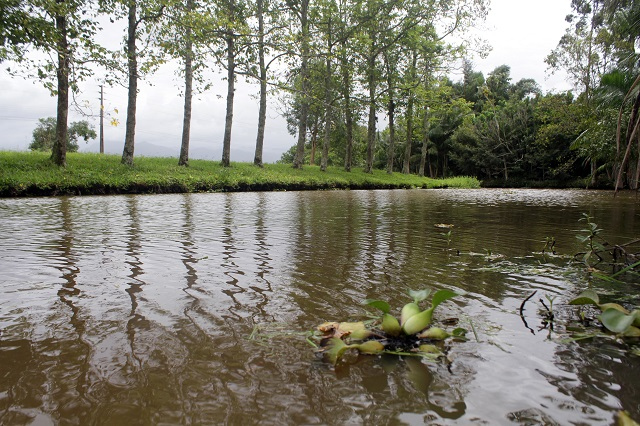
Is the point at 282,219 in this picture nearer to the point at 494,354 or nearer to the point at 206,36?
the point at 494,354

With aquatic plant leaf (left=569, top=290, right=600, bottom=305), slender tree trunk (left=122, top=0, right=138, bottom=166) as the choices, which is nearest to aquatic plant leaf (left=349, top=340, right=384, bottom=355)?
aquatic plant leaf (left=569, top=290, right=600, bottom=305)

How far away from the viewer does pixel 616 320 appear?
1406 millimetres

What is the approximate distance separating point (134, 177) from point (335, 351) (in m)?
13.7

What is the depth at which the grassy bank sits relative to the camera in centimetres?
1112

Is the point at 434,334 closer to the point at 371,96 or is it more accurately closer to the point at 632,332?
the point at 632,332

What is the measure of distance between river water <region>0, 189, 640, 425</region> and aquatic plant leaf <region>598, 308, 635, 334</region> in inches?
3.7

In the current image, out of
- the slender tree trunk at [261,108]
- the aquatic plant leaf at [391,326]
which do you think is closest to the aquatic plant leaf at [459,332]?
the aquatic plant leaf at [391,326]

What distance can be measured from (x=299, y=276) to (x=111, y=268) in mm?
1327

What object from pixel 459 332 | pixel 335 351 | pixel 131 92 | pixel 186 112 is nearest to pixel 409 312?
pixel 459 332

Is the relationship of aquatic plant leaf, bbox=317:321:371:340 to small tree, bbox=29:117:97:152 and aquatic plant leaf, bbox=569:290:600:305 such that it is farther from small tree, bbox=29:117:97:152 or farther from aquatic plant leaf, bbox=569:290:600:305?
small tree, bbox=29:117:97:152

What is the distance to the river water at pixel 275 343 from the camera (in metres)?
1.08

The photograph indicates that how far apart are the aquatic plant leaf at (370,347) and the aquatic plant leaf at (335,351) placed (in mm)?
59

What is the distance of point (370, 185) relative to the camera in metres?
22.6

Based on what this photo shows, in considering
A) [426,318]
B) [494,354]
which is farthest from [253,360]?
[494,354]
